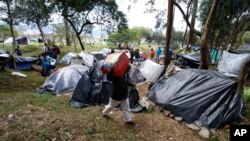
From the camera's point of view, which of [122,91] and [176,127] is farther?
[176,127]

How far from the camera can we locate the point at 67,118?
5.65m

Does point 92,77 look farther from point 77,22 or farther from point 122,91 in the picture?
point 77,22

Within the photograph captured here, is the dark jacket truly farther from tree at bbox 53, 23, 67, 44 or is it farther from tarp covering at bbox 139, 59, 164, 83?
tree at bbox 53, 23, 67, 44

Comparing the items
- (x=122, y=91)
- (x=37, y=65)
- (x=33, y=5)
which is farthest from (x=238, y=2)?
(x=33, y=5)

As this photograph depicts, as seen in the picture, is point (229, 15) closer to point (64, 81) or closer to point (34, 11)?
point (64, 81)

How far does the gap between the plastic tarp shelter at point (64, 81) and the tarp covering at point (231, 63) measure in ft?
20.5

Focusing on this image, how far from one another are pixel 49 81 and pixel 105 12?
12.9m

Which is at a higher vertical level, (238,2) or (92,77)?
(238,2)

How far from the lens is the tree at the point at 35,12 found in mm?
21519

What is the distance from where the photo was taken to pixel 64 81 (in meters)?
9.89

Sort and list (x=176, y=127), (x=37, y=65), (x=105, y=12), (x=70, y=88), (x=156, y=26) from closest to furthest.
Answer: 1. (x=176, y=127)
2. (x=70, y=88)
3. (x=37, y=65)
4. (x=156, y=26)
5. (x=105, y=12)

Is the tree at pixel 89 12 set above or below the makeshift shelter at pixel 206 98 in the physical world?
above

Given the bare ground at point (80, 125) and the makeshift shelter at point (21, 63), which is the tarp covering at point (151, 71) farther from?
the makeshift shelter at point (21, 63)

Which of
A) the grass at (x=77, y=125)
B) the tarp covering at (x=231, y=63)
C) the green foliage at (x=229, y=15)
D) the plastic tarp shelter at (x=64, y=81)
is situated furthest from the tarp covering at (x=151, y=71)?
the grass at (x=77, y=125)
